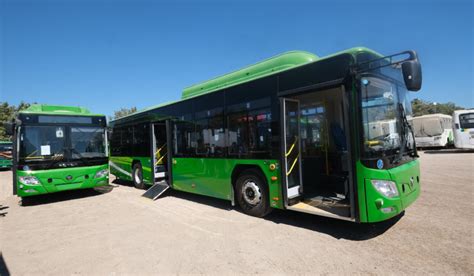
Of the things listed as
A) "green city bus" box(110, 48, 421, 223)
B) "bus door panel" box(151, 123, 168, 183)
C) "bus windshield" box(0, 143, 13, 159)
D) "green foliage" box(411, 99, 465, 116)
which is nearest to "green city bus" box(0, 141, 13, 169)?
"bus windshield" box(0, 143, 13, 159)

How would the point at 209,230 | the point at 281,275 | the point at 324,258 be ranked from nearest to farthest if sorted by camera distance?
the point at 281,275 < the point at 324,258 < the point at 209,230

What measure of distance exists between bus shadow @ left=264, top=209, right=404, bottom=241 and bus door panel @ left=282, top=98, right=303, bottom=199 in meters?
0.60

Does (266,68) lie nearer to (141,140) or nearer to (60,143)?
(141,140)

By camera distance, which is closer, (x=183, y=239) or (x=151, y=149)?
(x=183, y=239)

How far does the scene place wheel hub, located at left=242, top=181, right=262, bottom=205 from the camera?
5934 millimetres

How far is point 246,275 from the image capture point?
3.54 metres

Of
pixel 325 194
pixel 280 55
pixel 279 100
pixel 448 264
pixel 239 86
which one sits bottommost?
pixel 448 264

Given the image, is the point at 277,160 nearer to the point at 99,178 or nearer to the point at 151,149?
the point at 151,149

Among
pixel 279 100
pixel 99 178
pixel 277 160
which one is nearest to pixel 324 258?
pixel 277 160

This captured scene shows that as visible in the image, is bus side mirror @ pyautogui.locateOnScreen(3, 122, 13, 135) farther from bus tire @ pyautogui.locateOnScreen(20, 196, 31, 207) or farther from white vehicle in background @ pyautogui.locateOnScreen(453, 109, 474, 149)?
white vehicle in background @ pyautogui.locateOnScreen(453, 109, 474, 149)

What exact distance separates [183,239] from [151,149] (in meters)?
5.39

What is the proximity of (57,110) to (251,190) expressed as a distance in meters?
7.51

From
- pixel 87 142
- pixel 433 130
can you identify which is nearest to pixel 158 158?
pixel 87 142

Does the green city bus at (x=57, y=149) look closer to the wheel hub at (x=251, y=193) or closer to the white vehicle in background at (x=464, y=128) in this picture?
the wheel hub at (x=251, y=193)
